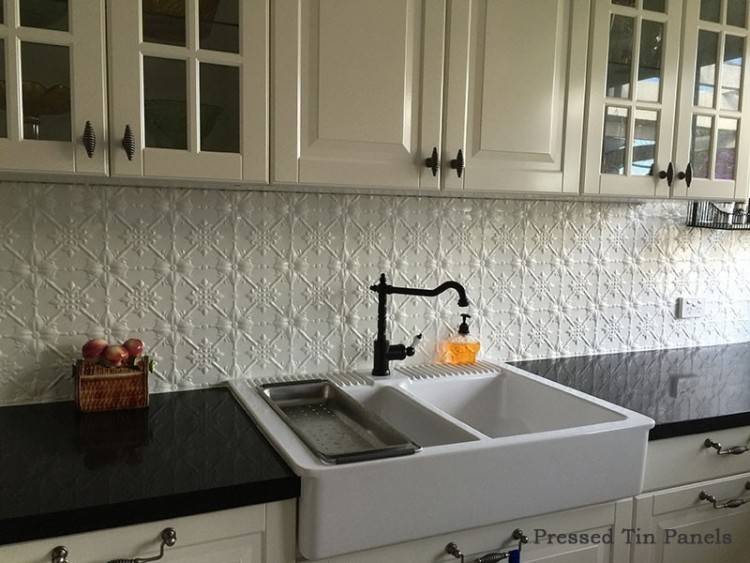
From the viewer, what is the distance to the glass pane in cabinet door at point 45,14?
1099 millimetres

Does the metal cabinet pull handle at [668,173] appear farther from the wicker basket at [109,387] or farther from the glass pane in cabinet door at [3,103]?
the glass pane in cabinet door at [3,103]

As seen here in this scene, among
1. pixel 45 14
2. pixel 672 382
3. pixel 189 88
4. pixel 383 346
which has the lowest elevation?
pixel 672 382

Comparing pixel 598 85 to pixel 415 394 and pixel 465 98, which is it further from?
pixel 415 394

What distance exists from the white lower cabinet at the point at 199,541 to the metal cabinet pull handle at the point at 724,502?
1.06m

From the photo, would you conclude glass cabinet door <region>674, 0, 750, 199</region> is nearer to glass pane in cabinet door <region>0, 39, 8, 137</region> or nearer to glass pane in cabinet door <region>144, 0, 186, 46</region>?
glass pane in cabinet door <region>144, 0, 186, 46</region>

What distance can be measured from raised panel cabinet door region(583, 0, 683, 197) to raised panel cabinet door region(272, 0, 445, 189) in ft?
1.58

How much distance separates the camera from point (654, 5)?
5.54 feet

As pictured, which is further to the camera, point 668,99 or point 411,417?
point 668,99

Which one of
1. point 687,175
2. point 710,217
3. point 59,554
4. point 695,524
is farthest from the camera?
point 710,217

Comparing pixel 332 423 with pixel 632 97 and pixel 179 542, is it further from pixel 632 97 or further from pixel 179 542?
pixel 632 97

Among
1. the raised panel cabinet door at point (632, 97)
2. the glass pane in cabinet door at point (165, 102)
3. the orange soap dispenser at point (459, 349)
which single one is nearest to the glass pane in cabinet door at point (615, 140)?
the raised panel cabinet door at point (632, 97)

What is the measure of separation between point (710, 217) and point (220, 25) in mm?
1853

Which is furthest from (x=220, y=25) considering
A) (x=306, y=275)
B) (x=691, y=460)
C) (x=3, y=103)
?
(x=691, y=460)

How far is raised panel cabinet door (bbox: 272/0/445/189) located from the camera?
1.28 m
